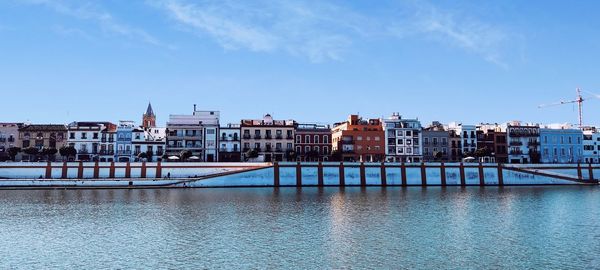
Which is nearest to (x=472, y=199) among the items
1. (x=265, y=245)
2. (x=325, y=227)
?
(x=325, y=227)

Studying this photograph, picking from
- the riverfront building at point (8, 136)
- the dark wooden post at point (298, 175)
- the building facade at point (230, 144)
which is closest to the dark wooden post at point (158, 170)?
the building facade at point (230, 144)

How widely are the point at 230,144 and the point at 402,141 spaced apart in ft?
119

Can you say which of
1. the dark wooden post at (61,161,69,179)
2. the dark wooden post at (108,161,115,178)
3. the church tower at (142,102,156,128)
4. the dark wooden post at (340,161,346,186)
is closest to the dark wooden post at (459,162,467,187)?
the dark wooden post at (340,161,346,186)

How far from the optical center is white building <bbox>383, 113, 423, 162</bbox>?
116m

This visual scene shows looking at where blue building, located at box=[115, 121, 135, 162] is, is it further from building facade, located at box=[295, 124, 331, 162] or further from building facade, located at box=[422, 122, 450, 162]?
building facade, located at box=[422, 122, 450, 162]

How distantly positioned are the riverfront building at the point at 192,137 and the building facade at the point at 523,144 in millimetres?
65988

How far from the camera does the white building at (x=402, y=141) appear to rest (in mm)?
116188

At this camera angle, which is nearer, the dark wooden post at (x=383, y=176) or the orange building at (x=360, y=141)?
the dark wooden post at (x=383, y=176)

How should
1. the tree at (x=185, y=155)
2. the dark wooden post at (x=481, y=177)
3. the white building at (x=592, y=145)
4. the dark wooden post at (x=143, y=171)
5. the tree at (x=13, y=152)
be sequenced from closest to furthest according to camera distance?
the dark wooden post at (x=143, y=171)
the dark wooden post at (x=481, y=177)
the tree at (x=185, y=155)
the tree at (x=13, y=152)
the white building at (x=592, y=145)

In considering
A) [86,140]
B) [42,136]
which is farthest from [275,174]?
[42,136]

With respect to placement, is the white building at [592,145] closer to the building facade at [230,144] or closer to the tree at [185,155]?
the building facade at [230,144]

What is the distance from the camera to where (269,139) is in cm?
11344

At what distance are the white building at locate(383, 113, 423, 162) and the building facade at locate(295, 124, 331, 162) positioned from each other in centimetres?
1267

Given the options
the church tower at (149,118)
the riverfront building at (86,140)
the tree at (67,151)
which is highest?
the church tower at (149,118)
